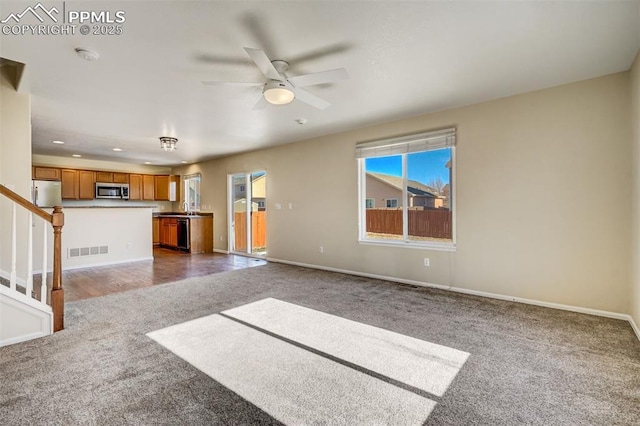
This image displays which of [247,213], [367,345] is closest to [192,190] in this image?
[247,213]

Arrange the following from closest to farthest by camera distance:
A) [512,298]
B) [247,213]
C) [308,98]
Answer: [308,98]
[512,298]
[247,213]

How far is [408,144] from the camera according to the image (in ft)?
14.4

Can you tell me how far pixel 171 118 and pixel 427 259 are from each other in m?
4.19

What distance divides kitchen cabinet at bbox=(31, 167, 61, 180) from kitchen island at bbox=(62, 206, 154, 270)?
2367 mm

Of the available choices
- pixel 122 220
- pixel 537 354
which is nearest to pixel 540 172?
pixel 537 354

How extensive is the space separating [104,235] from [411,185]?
5.89 meters

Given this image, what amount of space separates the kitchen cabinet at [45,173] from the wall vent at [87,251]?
278cm

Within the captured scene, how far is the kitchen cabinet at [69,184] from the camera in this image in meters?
7.38

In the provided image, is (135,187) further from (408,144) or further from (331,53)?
(331,53)

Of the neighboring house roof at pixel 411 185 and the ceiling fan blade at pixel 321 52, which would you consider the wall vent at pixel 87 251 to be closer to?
the neighboring house roof at pixel 411 185

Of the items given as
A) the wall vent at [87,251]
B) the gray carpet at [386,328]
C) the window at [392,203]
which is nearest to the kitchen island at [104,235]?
the wall vent at [87,251]

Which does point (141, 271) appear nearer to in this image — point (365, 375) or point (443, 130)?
point (365, 375)

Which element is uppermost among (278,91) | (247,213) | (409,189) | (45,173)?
(278,91)

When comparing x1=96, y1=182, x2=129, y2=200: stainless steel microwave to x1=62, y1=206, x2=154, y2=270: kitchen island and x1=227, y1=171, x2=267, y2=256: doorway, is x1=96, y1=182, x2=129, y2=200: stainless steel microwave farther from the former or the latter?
x1=227, y1=171, x2=267, y2=256: doorway
